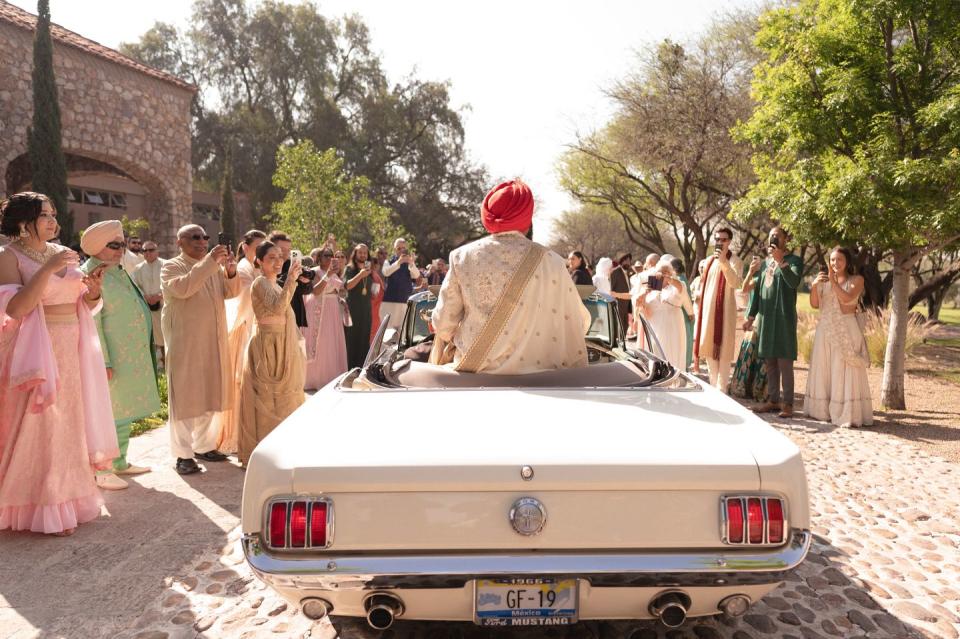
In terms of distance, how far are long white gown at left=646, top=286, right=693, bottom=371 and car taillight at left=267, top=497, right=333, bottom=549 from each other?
24.9ft

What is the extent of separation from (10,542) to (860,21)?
944 centimetres

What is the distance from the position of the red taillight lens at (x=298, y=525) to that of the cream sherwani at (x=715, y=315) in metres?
7.41

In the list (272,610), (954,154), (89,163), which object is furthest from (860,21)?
(89,163)

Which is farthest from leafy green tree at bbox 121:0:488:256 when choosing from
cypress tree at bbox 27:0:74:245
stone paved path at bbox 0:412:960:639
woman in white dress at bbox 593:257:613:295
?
stone paved path at bbox 0:412:960:639

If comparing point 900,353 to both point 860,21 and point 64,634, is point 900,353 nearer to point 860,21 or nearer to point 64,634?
point 860,21

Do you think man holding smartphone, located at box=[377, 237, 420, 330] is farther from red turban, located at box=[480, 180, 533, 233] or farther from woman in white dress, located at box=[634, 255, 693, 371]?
red turban, located at box=[480, 180, 533, 233]

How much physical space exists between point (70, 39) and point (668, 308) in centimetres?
2051

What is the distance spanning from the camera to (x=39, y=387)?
417cm

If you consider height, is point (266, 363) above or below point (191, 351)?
below

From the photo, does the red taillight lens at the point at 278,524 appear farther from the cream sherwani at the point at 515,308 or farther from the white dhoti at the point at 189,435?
the white dhoti at the point at 189,435

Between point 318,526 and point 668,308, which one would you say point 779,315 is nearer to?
point 668,308

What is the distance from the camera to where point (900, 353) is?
862 centimetres

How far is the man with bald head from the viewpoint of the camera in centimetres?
552

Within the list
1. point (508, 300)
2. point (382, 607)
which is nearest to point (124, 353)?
point (508, 300)
